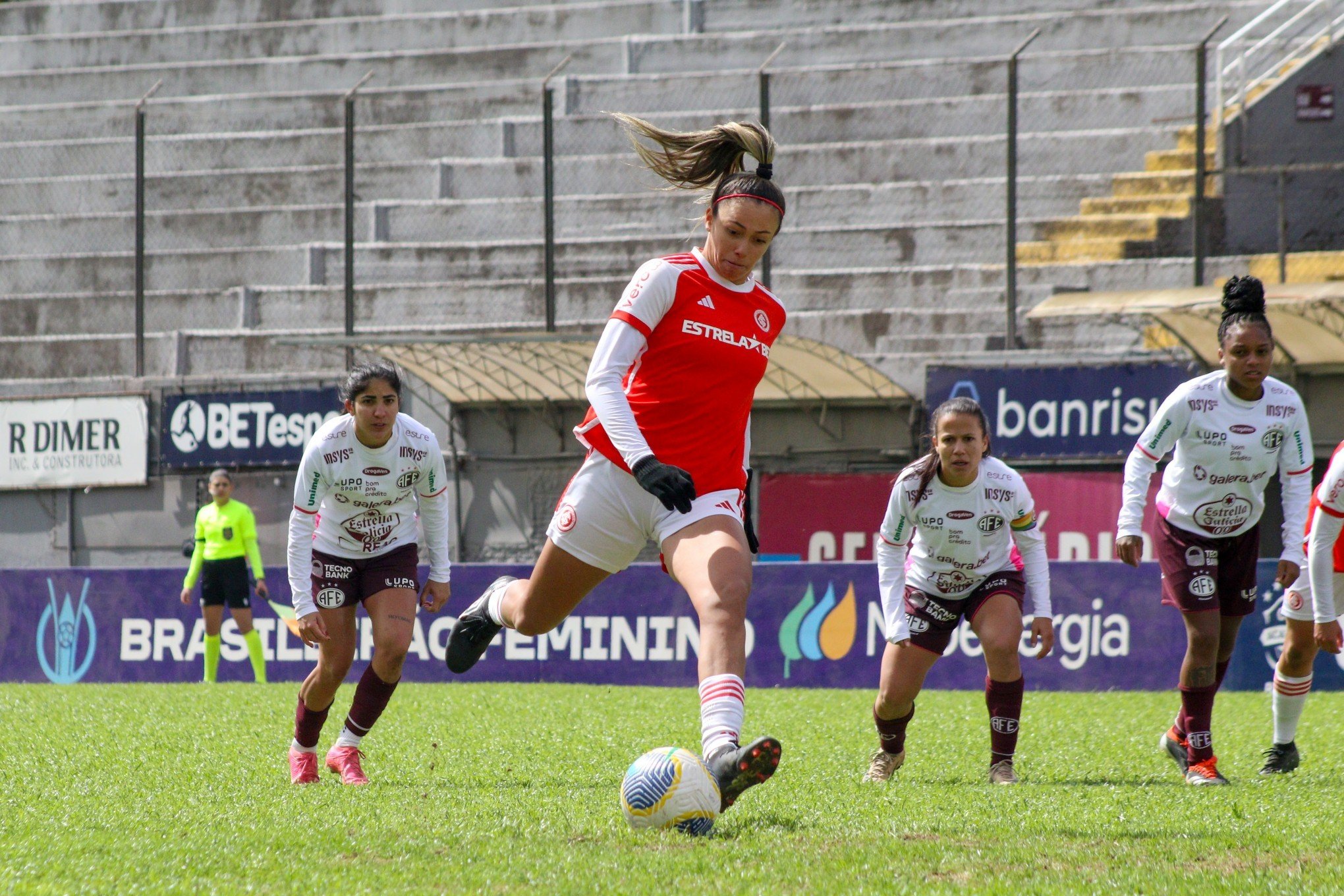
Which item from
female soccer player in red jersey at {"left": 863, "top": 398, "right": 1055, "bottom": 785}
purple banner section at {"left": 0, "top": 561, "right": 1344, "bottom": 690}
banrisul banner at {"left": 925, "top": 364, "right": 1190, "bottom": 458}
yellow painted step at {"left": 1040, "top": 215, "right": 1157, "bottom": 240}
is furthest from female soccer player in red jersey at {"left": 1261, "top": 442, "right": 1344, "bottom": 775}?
yellow painted step at {"left": 1040, "top": 215, "right": 1157, "bottom": 240}

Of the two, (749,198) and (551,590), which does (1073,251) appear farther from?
(551,590)

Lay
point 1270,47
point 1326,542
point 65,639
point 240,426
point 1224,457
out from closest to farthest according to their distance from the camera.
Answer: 1. point 1326,542
2. point 1224,457
3. point 65,639
4. point 240,426
5. point 1270,47

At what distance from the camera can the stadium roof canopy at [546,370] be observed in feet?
58.6

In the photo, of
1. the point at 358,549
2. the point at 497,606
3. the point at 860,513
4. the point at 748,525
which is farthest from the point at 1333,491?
the point at 860,513

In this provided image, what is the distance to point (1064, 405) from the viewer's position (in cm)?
1786

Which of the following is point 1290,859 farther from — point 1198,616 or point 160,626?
point 160,626

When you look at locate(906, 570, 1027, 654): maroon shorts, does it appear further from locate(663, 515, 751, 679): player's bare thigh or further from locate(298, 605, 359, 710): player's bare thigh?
locate(298, 605, 359, 710): player's bare thigh

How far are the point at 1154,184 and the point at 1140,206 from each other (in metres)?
0.45

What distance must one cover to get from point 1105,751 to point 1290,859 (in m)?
3.73

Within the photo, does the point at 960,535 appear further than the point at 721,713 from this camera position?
Yes

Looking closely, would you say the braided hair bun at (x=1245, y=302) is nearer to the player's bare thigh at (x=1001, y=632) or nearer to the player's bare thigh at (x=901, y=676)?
the player's bare thigh at (x=1001, y=632)

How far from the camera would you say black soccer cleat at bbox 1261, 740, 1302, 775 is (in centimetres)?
745

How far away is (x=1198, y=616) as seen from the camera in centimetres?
725

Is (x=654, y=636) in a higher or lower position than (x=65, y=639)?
higher
